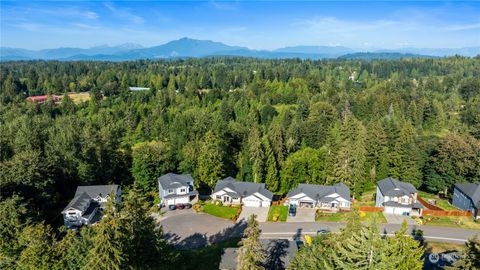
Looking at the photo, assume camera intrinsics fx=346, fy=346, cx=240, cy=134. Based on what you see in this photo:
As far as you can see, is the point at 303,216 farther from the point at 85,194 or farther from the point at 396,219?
the point at 85,194

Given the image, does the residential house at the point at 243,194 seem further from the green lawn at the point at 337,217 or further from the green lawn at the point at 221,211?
the green lawn at the point at 337,217

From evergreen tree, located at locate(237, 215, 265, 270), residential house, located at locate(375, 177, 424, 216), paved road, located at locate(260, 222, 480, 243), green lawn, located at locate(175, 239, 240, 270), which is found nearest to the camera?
evergreen tree, located at locate(237, 215, 265, 270)

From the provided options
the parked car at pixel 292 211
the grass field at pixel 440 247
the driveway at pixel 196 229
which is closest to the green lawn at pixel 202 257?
the driveway at pixel 196 229

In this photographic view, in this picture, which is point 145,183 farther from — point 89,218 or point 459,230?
point 459,230

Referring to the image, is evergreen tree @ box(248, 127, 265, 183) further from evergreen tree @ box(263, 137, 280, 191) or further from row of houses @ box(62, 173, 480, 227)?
row of houses @ box(62, 173, 480, 227)

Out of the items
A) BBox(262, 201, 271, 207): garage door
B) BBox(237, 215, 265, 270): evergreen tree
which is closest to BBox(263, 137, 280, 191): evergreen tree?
BBox(262, 201, 271, 207): garage door

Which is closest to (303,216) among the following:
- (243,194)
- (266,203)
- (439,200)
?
(266,203)

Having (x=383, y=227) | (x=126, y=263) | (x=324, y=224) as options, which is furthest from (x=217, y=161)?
(x=126, y=263)
